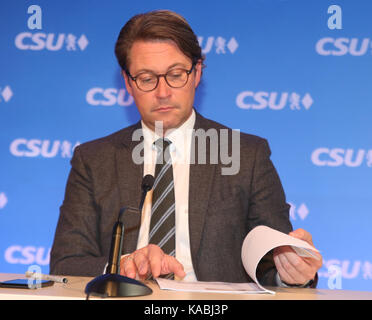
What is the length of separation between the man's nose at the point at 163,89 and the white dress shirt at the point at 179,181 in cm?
20

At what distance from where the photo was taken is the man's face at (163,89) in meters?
2.19

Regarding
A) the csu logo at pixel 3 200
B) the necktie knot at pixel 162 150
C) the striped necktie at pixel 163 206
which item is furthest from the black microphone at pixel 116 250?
the csu logo at pixel 3 200

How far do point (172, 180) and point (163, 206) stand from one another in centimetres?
13

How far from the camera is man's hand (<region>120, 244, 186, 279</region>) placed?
144 centimetres

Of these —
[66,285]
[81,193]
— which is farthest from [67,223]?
[66,285]

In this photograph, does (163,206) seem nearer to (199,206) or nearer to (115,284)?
(199,206)

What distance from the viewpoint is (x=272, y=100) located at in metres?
3.00

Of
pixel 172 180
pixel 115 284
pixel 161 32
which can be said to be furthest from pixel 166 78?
pixel 115 284

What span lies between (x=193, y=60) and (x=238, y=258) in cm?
92

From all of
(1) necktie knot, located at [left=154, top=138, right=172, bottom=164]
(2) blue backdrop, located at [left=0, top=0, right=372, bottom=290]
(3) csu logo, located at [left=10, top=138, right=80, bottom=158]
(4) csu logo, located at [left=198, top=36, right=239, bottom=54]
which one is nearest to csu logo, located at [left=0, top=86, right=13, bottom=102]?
(2) blue backdrop, located at [left=0, top=0, right=372, bottom=290]

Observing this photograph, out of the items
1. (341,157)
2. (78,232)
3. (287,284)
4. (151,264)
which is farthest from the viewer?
(341,157)

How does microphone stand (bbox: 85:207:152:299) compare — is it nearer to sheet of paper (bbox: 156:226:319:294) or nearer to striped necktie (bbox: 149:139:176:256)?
sheet of paper (bbox: 156:226:319:294)

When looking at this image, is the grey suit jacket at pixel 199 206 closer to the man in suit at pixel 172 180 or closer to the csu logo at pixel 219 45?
the man in suit at pixel 172 180

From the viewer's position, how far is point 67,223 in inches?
81.6
